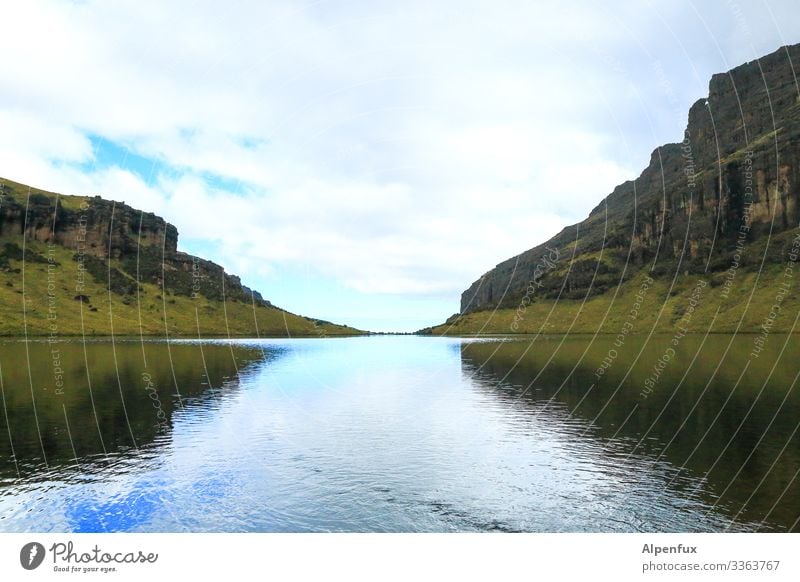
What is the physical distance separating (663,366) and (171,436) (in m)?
91.0

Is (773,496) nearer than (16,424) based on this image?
Yes

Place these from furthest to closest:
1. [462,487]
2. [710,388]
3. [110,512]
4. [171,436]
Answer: [710,388] → [171,436] → [462,487] → [110,512]

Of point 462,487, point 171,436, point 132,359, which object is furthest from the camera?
point 132,359

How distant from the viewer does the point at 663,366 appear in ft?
342

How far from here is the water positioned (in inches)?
1137

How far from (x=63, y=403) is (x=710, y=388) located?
7928cm

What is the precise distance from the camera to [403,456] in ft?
139

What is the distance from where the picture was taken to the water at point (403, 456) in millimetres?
28891
